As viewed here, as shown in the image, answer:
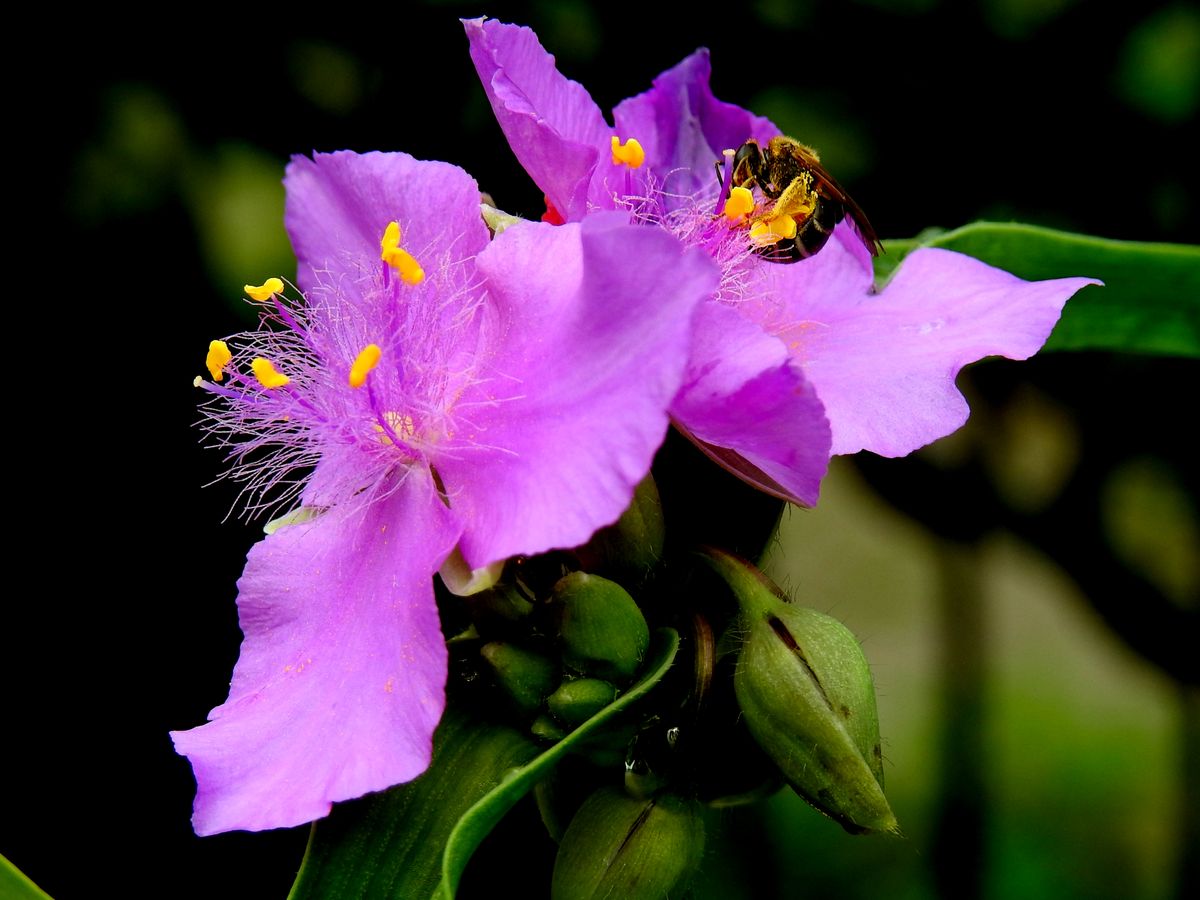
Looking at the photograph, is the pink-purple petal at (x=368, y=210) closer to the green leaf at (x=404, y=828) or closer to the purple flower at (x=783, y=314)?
the purple flower at (x=783, y=314)

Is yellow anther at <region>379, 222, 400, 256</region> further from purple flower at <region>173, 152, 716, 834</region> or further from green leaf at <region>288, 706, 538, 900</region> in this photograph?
green leaf at <region>288, 706, 538, 900</region>

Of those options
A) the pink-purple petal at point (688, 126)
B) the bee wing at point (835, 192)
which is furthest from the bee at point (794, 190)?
the pink-purple petal at point (688, 126)

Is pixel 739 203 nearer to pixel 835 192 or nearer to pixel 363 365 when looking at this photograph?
pixel 835 192

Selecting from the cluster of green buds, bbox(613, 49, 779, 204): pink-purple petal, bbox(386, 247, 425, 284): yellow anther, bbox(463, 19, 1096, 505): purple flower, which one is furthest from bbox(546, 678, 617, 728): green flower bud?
bbox(613, 49, 779, 204): pink-purple petal

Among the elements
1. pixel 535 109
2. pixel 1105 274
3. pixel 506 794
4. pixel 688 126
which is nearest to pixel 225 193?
pixel 688 126

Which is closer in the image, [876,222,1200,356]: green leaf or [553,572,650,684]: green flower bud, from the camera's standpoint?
[553,572,650,684]: green flower bud
